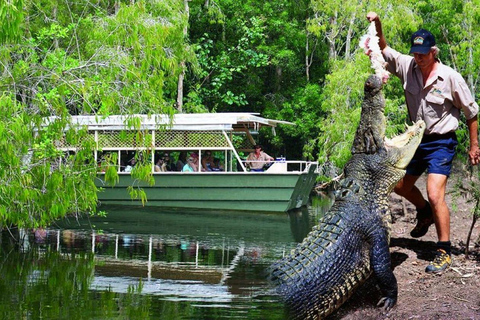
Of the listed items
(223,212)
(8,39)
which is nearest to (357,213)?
(8,39)

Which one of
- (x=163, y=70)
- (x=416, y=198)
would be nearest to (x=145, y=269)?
(x=416, y=198)

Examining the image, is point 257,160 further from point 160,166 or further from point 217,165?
point 160,166

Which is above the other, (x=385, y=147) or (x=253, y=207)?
(x=385, y=147)

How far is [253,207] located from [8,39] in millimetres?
13969

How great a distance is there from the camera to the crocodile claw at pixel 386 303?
17.8 feet

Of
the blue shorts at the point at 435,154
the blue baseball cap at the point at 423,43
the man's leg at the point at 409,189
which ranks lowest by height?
the man's leg at the point at 409,189

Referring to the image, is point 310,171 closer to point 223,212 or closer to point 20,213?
point 223,212

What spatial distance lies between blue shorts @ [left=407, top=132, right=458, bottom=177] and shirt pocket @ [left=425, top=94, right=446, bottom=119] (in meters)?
0.19

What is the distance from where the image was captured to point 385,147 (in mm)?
6109

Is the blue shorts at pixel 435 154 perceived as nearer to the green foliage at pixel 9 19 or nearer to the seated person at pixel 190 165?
the green foliage at pixel 9 19

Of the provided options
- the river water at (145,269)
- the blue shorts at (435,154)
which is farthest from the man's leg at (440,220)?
the river water at (145,269)

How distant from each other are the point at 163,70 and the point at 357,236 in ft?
49.2

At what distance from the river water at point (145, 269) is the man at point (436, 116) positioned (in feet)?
5.22

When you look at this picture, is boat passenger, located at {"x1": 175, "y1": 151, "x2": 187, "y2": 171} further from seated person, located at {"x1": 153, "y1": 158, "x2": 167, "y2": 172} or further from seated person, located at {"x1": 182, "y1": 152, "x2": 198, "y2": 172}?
seated person, located at {"x1": 182, "y1": 152, "x2": 198, "y2": 172}
